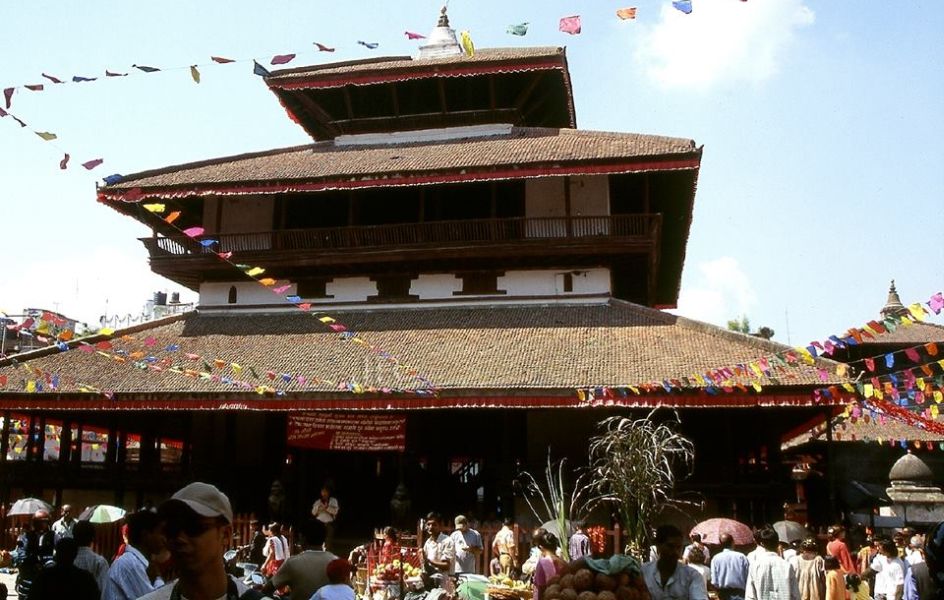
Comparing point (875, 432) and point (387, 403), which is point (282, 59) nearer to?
point (387, 403)

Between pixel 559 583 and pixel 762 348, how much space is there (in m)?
12.0

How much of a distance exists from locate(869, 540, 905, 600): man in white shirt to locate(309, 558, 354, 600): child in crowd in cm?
923

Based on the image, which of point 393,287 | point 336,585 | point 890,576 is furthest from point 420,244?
point 336,585

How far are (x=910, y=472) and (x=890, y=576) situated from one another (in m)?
14.4

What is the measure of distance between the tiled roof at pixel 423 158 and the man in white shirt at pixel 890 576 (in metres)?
9.05

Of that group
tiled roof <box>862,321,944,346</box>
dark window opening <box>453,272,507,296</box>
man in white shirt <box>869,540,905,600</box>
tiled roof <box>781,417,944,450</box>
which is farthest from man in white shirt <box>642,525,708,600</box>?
tiled roof <box>862,321,944,346</box>

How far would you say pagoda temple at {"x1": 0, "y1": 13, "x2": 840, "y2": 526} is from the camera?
665 inches

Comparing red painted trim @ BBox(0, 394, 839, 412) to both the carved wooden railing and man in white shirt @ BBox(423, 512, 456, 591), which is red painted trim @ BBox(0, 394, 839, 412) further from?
the carved wooden railing

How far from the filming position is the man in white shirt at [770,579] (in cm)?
989

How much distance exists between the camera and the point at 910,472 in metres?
25.7

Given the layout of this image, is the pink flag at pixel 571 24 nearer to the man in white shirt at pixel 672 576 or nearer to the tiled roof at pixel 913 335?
the man in white shirt at pixel 672 576

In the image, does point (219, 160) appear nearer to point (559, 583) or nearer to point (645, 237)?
point (645, 237)

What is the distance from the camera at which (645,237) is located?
63.8 feet

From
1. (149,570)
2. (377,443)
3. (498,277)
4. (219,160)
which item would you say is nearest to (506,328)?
(498,277)
